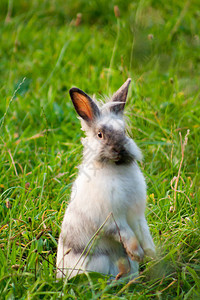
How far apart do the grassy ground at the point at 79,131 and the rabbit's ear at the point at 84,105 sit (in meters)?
0.38

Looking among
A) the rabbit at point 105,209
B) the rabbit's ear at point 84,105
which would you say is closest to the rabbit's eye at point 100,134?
the rabbit at point 105,209

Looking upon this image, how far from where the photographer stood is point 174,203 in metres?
3.77

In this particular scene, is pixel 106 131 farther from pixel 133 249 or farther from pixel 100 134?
pixel 133 249

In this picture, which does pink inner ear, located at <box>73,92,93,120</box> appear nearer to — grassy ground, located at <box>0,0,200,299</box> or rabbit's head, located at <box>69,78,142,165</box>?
rabbit's head, located at <box>69,78,142,165</box>

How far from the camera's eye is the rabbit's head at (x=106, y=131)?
301cm

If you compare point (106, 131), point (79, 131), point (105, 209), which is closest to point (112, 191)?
point (105, 209)

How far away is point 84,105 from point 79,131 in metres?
1.71

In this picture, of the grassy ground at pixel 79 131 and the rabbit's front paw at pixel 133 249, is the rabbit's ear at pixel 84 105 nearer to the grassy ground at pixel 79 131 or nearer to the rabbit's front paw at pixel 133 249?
the grassy ground at pixel 79 131

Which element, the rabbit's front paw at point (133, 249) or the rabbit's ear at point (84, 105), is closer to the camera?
the rabbit's front paw at point (133, 249)

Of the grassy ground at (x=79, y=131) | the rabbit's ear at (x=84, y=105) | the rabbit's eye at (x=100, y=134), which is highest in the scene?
the rabbit's ear at (x=84, y=105)

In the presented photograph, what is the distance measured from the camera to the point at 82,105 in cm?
323

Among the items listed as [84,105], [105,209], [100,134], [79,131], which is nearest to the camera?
[105,209]

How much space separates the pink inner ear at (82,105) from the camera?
10.5 feet

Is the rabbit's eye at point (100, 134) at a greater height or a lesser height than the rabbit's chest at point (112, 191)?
greater
